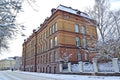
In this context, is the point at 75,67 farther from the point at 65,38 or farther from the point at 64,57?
the point at 65,38

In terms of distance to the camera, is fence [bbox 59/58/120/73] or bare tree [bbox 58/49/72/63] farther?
bare tree [bbox 58/49/72/63]

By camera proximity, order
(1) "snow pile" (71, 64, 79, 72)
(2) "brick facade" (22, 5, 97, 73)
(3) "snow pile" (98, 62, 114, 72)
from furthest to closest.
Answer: (2) "brick facade" (22, 5, 97, 73) < (1) "snow pile" (71, 64, 79, 72) < (3) "snow pile" (98, 62, 114, 72)

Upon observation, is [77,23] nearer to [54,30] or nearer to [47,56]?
[54,30]

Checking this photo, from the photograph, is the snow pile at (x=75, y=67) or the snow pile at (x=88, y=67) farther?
the snow pile at (x=75, y=67)

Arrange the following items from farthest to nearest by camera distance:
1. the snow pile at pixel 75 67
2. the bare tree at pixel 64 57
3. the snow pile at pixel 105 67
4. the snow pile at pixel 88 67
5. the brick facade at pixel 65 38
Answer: the brick facade at pixel 65 38, the bare tree at pixel 64 57, the snow pile at pixel 75 67, the snow pile at pixel 88 67, the snow pile at pixel 105 67

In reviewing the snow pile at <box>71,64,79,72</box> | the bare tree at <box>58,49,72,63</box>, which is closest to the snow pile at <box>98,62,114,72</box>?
the snow pile at <box>71,64,79,72</box>

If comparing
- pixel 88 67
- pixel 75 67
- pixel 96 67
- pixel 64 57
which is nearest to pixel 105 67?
pixel 96 67

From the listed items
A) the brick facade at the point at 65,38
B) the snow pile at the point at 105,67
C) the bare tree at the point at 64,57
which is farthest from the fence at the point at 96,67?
the brick facade at the point at 65,38

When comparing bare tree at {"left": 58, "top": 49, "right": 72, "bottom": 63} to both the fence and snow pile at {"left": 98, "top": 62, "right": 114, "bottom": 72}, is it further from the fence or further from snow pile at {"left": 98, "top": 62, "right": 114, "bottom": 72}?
snow pile at {"left": 98, "top": 62, "right": 114, "bottom": 72}

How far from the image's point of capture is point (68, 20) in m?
33.1

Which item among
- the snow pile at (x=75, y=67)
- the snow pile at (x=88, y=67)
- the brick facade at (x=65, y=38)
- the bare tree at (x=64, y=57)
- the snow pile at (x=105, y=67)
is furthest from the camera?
the brick facade at (x=65, y=38)

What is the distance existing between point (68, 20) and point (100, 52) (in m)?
12.3

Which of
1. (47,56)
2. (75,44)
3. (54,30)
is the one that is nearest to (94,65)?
(75,44)

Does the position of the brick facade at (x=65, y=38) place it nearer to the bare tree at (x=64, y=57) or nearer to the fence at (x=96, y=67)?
the bare tree at (x=64, y=57)
